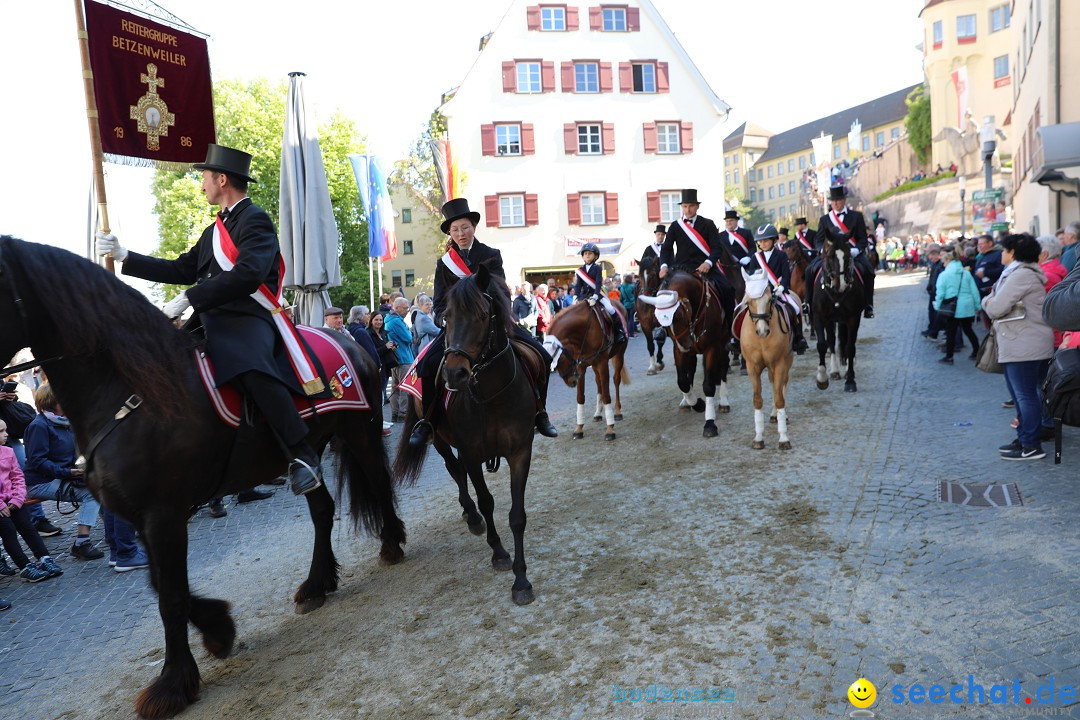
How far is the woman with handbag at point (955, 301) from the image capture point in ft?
40.4

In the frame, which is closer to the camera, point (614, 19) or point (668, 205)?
point (614, 19)

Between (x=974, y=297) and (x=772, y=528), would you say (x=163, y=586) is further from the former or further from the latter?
(x=974, y=297)

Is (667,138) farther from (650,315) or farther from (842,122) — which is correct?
(842,122)

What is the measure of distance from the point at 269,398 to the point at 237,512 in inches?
169

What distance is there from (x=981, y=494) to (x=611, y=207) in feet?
94.8

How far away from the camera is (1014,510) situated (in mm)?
5688

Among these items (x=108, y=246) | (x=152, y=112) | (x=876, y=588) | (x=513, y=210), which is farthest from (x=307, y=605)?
(x=513, y=210)

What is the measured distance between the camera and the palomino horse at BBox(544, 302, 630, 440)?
932 cm

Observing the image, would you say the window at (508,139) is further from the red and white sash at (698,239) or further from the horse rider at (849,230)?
the red and white sash at (698,239)

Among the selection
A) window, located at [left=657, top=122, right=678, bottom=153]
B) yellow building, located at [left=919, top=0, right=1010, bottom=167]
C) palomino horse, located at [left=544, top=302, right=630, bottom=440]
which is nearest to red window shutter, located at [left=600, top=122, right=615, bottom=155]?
window, located at [left=657, top=122, right=678, bottom=153]

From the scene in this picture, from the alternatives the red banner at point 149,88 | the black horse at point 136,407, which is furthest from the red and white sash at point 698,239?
the black horse at point 136,407

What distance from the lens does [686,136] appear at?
34531 mm

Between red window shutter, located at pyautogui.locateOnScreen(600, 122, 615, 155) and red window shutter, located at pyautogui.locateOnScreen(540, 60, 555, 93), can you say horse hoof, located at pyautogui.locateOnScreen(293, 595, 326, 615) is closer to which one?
red window shutter, located at pyautogui.locateOnScreen(600, 122, 615, 155)

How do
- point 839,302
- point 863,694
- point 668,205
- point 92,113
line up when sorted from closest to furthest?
point 863,694 → point 92,113 → point 839,302 → point 668,205
